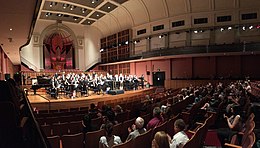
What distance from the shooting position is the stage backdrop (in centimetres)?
2198

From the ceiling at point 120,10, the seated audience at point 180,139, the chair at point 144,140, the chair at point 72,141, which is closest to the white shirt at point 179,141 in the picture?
the seated audience at point 180,139

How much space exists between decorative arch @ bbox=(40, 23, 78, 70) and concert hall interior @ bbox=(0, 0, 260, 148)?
0.11 m

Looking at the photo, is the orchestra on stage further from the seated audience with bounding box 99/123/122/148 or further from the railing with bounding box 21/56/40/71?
the railing with bounding box 21/56/40/71

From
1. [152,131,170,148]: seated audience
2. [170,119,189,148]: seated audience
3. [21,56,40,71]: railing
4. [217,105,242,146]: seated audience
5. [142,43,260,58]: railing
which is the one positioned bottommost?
[217,105,242,146]: seated audience

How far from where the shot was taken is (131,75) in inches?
595

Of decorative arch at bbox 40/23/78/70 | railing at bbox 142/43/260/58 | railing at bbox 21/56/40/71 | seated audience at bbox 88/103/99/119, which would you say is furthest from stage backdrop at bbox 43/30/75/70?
seated audience at bbox 88/103/99/119

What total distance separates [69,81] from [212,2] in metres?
12.1

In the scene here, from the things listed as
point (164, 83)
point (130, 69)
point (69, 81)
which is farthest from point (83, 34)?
point (69, 81)

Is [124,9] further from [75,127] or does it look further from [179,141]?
[179,141]

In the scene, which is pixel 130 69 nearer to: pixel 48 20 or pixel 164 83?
pixel 164 83

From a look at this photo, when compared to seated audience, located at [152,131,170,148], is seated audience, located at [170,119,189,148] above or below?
below

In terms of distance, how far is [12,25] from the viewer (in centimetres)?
545

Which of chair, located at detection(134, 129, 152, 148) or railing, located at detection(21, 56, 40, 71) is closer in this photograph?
chair, located at detection(134, 129, 152, 148)

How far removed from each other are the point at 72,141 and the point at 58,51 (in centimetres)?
2107
